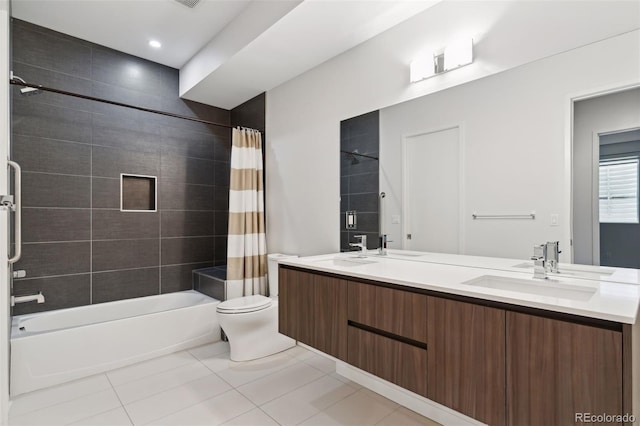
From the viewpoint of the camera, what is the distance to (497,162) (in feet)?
5.44

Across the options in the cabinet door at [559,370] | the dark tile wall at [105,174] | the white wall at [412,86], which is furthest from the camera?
the dark tile wall at [105,174]

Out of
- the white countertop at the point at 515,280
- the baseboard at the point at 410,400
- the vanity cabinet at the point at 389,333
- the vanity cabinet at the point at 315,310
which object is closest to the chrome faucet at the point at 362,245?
the white countertop at the point at 515,280

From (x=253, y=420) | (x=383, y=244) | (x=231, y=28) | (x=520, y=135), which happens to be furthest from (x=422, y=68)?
(x=253, y=420)

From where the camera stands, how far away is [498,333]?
1105 mm

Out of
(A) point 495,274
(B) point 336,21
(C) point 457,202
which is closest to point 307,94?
(B) point 336,21

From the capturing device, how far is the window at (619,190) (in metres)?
1.31

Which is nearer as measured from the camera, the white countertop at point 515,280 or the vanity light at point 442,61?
the white countertop at point 515,280

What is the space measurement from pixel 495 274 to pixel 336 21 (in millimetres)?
1852

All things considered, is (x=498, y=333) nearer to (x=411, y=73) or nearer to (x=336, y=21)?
(x=411, y=73)

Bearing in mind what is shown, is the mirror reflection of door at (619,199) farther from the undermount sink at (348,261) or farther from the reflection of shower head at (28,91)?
the reflection of shower head at (28,91)

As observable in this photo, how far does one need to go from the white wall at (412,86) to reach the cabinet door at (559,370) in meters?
0.68

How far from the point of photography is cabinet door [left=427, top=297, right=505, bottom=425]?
1.11 m

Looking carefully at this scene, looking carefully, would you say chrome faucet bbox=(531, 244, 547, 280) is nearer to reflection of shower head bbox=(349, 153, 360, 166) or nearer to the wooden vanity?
the wooden vanity

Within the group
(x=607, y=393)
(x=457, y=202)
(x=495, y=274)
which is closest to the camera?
(x=607, y=393)
